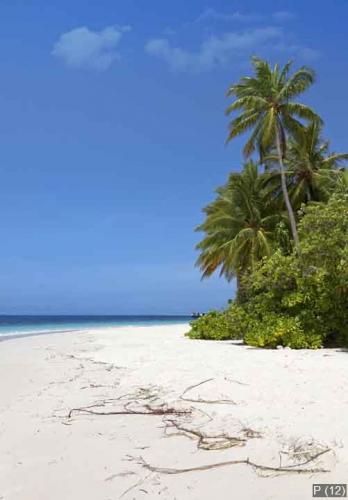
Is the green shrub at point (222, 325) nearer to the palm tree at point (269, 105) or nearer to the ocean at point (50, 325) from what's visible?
the palm tree at point (269, 105)

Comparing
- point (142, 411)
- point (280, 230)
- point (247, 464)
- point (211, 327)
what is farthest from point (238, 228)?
point (247, 464)

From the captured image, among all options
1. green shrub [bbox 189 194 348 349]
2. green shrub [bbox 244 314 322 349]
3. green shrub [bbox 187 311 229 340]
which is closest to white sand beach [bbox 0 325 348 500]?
green shrub [bbox 244 314 322 349]

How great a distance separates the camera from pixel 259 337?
12633 mm

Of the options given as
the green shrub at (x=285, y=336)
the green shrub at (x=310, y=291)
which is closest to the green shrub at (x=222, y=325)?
the green shrub at (x=310, y=291)

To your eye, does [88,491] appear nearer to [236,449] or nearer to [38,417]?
[236,449]

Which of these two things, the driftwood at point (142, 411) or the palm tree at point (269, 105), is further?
the palm tree at point (269, 105)

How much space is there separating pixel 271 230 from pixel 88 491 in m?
22.3

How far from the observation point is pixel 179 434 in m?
4.65

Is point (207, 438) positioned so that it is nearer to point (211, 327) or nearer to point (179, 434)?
point (179, 434)

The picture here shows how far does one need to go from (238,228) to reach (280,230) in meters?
3.97

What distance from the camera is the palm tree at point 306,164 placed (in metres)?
23.5

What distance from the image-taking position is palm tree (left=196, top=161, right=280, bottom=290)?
2356 centimetres

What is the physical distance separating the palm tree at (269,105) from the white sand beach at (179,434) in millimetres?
15455

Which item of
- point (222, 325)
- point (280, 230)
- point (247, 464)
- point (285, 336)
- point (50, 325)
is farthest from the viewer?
point (50, 325)
